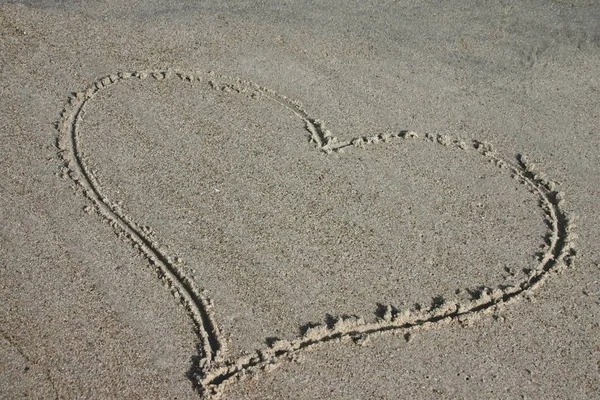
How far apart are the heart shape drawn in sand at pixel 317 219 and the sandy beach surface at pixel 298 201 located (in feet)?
0.07

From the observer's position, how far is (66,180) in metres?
6.09

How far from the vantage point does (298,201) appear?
621cm

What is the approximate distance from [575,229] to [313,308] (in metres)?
2.63

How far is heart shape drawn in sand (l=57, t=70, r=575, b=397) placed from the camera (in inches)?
196

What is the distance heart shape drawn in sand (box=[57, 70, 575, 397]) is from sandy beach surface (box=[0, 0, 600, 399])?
2 cm

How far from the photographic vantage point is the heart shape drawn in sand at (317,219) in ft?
16.4

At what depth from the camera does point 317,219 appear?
6.07 meters

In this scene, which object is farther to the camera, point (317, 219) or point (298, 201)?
point (298, 201)

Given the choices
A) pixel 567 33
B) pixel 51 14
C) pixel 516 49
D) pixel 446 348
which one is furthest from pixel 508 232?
pixel 51 14

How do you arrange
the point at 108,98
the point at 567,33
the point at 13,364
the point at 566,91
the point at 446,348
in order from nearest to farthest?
the point at 13,364, the point at 446,348, the point at 108,98, the point at 566,91, the point at 567,33

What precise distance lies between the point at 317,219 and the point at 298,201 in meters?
0.27

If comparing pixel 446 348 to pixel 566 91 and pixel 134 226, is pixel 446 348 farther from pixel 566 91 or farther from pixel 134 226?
pixel 566 91

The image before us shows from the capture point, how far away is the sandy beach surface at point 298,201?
498 cm

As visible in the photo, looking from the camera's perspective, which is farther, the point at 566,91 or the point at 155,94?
the point at 566,91
